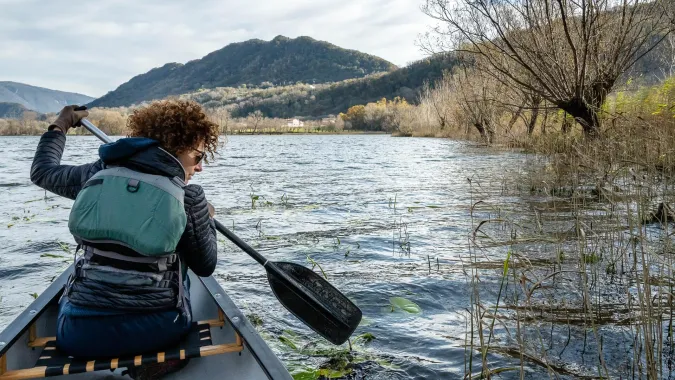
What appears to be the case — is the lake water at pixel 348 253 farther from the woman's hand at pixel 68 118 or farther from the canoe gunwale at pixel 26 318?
the woman's hand at pixel 68 118

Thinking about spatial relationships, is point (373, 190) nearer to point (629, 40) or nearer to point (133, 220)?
point (629, 40)

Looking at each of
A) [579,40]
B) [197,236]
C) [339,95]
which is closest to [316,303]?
[197,236]

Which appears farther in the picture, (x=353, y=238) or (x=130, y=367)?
(x=353, y=238)

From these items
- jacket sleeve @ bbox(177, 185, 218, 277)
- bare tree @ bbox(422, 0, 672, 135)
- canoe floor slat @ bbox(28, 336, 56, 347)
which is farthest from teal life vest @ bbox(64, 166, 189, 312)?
bare tree @ bbox(422, 0, 672, 135)

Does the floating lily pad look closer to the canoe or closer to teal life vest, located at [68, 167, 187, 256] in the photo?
the canoe

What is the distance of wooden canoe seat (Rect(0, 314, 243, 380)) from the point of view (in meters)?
2.32

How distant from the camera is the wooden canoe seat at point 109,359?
7.60 ft

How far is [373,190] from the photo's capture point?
1229 cm

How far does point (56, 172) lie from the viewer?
2.72 meters

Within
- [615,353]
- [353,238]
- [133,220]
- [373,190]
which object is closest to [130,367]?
[133,220]

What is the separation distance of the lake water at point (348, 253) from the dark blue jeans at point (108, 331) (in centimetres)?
115

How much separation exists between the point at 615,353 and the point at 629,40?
8.32m

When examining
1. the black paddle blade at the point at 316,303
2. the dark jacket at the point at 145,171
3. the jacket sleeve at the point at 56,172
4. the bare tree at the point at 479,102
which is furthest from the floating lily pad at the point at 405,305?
the bare tree at the point at 479,102

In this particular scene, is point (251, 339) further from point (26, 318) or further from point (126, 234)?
point (26, 318)
